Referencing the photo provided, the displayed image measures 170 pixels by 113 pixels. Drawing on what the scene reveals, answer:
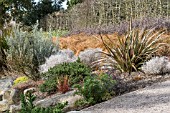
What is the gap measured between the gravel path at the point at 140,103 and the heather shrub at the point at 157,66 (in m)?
1.21

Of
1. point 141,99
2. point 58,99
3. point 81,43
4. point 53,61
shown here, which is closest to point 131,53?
point 53,61

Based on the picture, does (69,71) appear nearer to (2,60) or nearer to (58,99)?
(58,99)

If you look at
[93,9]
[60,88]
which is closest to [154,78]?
[60,88]

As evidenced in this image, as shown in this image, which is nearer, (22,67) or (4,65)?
(22,67)

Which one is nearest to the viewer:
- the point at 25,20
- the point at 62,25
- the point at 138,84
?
the point at 138,84

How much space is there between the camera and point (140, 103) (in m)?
6.11

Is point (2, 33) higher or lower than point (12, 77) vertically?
higher

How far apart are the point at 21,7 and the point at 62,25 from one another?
5.60 metres

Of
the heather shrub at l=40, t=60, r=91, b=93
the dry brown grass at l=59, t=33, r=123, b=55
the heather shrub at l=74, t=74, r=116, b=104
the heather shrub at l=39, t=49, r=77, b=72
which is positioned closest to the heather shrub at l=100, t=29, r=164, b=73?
the heather shrub at l=40, t=60, r=91, b=93

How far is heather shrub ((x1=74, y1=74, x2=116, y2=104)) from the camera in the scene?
6.53m

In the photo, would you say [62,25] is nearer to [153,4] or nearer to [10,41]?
[153,4]

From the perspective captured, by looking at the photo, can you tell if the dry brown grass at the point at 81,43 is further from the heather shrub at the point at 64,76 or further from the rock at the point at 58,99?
the rock at the point at 58,99

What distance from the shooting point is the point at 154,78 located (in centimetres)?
804

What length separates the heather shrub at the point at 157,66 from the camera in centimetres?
825
